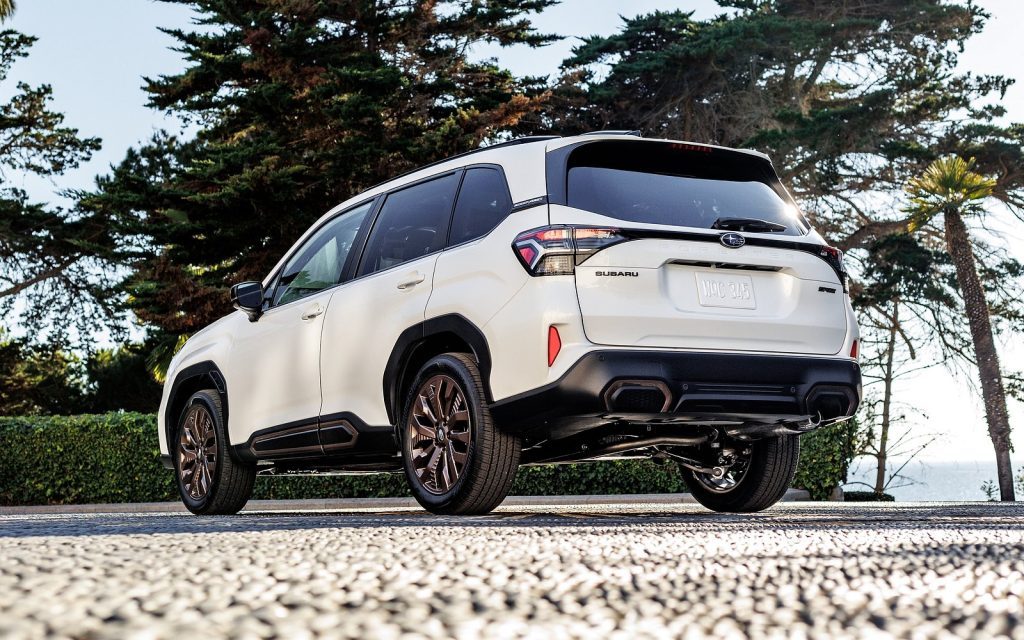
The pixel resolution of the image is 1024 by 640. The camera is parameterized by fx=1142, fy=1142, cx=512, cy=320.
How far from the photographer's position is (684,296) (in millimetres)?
5723

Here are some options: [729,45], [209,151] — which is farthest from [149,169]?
[729,45]

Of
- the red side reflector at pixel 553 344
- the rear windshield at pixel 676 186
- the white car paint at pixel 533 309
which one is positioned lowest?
the red side reflector at pixel 553 344

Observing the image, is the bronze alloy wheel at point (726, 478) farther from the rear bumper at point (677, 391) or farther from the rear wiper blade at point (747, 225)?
the rear wiper blade at point (747, 225)

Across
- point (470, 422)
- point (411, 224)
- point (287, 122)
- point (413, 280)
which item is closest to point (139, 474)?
point (287, 122)

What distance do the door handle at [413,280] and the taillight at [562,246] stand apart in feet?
3.09

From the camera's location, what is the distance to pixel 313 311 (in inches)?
292

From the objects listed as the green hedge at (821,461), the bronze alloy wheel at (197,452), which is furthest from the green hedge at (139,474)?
the bronze alloy wheel at (197,452)

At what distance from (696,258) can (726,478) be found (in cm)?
230

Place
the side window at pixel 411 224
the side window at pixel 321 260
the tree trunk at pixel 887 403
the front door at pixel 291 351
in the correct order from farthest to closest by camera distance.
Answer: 1. the tree trunk at pixel 887 403
2. the side window at pixel 321 260
3. the front door at pixel 291 351
4. the side window at pixel 411 224

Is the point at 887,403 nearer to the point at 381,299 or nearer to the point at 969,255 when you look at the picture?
the point at 969,255

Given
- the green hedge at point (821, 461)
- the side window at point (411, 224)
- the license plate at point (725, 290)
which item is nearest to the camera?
the license plate at point (725, 290)

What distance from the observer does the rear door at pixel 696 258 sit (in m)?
5.59

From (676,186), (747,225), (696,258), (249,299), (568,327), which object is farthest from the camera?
(249,299)

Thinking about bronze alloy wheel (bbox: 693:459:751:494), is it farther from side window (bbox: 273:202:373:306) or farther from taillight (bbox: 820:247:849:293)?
side window (bbox: 273:202:373:306)
